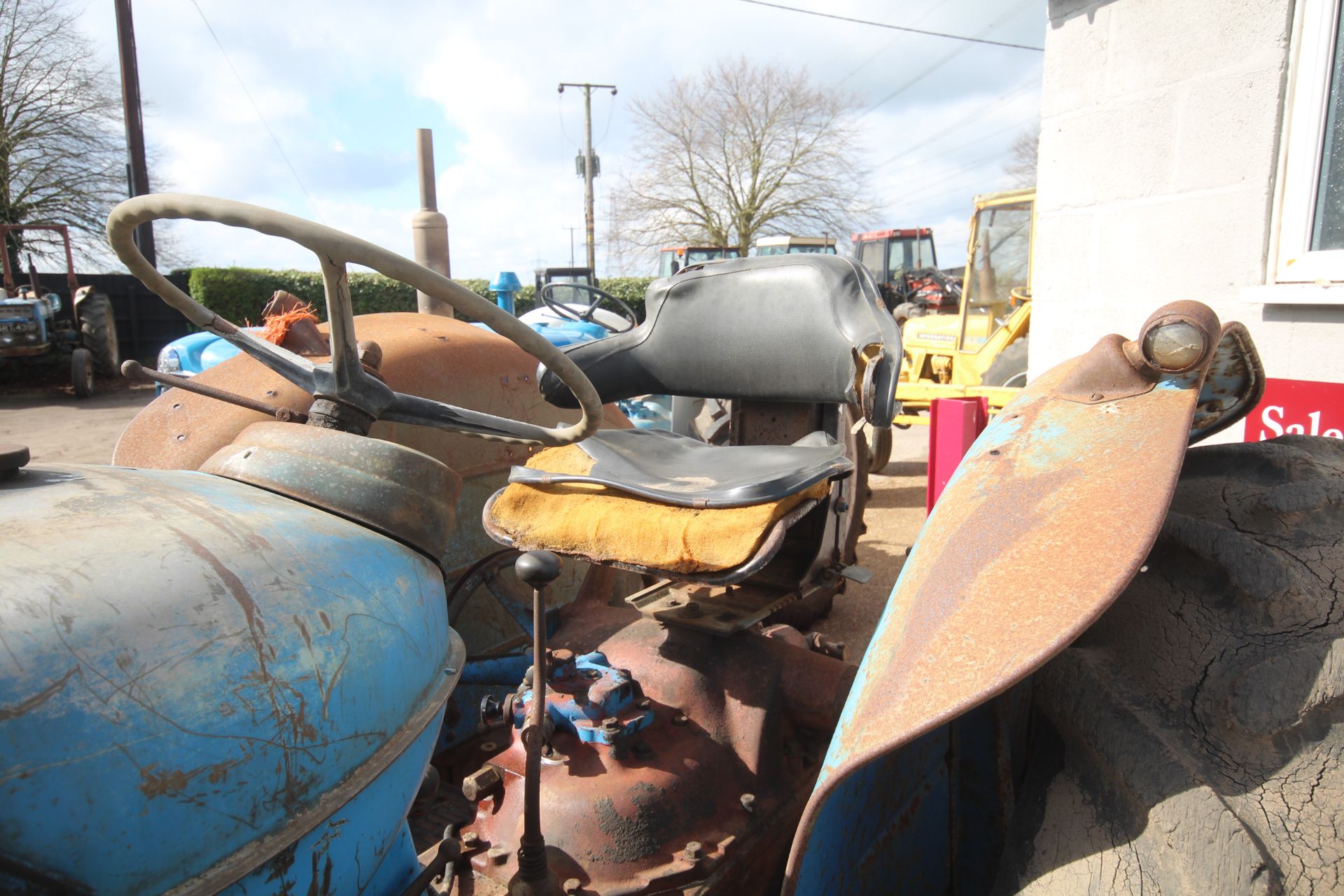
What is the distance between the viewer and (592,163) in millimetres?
24641

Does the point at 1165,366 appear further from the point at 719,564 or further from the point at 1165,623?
the point at 719,564

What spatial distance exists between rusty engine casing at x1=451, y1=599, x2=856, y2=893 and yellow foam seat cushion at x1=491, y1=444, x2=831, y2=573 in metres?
0.20

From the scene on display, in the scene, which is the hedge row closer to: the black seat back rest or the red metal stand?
the red metal stand

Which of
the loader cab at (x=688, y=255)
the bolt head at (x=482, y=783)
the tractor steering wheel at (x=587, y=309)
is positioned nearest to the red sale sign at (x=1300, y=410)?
the bolt head at (x=482, y=783)

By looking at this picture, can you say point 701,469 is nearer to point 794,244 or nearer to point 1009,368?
point 1009,368

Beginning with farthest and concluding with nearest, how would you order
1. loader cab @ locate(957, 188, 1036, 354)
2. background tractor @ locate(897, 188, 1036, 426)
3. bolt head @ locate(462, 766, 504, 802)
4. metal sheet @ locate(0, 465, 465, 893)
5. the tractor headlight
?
loader cab @ locate(957, 188, 1036, 354) < background tractor @ locate(897, 188, 1036, 426) < the tractor headlight < bolt head @ locate(462, 766, 504, 802) < metal sheet @ locate(0, 465, 465, 893)

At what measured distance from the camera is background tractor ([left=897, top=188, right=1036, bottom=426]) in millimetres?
6195

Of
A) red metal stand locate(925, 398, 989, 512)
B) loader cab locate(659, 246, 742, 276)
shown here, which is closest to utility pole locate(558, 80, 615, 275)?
loader cab locate(659, 246, 742, 276)

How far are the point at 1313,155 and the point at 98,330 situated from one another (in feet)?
40.8

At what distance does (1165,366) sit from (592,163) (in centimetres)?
2521

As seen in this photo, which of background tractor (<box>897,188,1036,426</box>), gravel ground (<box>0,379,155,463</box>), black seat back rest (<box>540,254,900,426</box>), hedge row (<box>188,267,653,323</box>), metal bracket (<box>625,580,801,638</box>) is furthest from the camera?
hedge row (<box>188,267,653,323</box>)

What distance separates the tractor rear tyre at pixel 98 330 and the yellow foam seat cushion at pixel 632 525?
11.6 m

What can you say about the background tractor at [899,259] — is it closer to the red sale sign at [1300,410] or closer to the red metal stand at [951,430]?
the red metal stand at [951,430]

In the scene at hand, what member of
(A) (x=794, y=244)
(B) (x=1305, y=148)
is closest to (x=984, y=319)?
(B) (x=1305, y=148)
